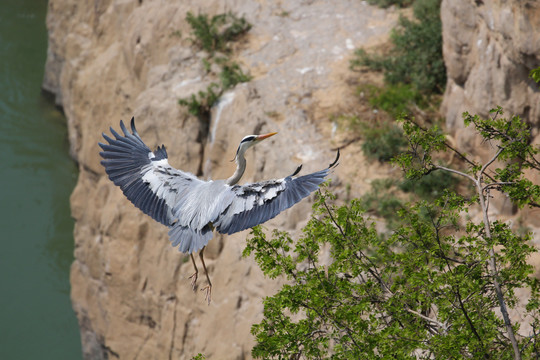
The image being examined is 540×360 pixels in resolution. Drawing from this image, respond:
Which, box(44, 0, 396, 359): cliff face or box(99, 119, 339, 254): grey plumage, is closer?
box(99, 119, 339, 254): grey plumage

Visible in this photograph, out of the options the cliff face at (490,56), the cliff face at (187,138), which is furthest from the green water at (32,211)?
the cliff face at (490,56)

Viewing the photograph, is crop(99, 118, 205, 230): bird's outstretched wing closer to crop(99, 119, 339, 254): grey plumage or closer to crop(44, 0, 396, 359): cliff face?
crop(99, 119, 339, 254): grey plumage

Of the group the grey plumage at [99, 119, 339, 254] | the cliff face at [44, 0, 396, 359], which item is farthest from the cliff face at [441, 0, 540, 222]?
the grey plumage at [99, 119, 339, 254]

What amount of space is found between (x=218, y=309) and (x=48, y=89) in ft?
46.0

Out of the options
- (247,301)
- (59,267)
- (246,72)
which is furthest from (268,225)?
(59,267)

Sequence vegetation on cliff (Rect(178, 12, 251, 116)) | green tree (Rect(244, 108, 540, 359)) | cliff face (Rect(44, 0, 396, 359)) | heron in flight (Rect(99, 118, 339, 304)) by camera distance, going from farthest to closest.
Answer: vegetation on cliff (Rect(178, 12, 251, 116))
cliff face (Rect(44, 0, 396, 359))
heron in flight (Rect(99, 118, 339, 304))
green tree (Rect(244, 108, 540, 359))

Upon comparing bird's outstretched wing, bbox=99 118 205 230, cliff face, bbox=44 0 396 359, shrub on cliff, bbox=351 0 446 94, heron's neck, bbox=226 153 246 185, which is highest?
heron's neck, bbox=226 153 246 185

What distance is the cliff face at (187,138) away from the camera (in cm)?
1445

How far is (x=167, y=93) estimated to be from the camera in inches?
651

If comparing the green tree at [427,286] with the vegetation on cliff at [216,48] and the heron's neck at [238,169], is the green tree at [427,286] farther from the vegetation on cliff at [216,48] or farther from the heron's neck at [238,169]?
the vegetation on cliff at [216,48]

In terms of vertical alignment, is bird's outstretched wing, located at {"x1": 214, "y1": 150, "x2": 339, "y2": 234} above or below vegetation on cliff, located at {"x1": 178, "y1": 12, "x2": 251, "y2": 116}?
above

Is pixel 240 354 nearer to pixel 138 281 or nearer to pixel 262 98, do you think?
pixel 138 281

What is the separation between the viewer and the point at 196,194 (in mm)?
9688

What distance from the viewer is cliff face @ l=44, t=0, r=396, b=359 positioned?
1445 cm
